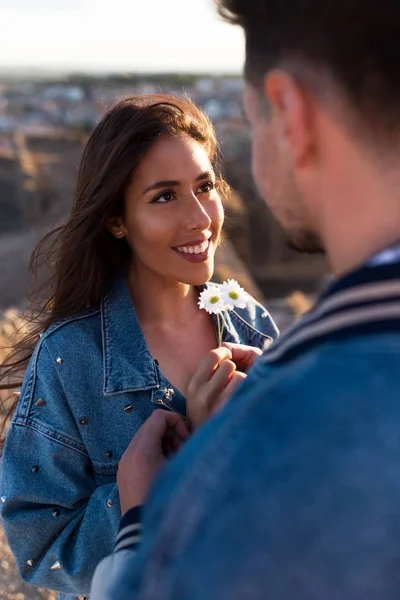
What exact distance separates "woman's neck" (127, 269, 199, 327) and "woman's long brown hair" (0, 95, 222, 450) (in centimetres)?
8

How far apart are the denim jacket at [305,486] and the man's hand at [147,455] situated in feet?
1.62

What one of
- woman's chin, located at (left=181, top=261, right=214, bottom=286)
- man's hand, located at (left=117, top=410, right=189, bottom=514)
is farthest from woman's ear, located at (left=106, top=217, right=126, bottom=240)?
man's hand, located at (left=117, top=410, right=189, bottom=514)

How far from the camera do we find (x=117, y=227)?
2250 mm

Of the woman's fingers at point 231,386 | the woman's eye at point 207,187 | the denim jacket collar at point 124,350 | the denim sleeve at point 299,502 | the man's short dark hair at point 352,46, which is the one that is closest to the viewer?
the denim sleeve at point 299,502

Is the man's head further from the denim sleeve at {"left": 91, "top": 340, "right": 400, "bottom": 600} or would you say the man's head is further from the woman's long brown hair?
the woman's long brown hair

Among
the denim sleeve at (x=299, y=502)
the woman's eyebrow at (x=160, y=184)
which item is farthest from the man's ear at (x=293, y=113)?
the woman's eyebrow at (x=160, y=184)

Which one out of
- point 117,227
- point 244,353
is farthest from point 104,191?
point 244,353

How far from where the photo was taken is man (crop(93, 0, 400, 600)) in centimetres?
72

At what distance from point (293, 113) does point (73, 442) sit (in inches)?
49.1

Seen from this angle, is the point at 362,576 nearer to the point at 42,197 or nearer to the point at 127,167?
the point at 127,167

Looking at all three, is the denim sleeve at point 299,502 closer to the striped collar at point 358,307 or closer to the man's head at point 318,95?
the striped collar at point 358,307

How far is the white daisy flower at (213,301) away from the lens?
2170 mm

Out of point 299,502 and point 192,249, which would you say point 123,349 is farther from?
point 299,502

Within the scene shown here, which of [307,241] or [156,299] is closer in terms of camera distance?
[307,241]
